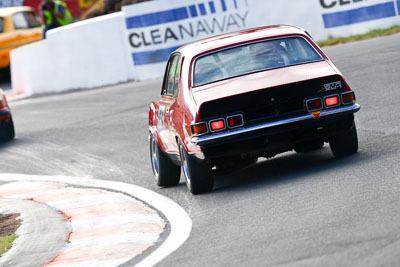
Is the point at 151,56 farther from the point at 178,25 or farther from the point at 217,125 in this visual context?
the point at 217,125

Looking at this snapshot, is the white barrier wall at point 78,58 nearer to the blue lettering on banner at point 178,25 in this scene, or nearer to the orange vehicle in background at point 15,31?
the blue lettering on banner at point 178,25

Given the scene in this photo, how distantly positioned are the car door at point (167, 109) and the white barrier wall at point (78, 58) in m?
12.5

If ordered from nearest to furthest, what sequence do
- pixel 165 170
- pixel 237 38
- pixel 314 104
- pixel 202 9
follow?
1. pixel 314 104
2. pixel 237 38
3. pixel 165 170
4. pixel 202 9

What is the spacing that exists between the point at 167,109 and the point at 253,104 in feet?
4.90

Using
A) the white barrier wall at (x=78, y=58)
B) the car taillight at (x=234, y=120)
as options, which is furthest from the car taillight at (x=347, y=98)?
the white barrier wall at (x=78, y=58)

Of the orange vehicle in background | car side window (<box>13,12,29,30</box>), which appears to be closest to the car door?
the orange vehicle in background

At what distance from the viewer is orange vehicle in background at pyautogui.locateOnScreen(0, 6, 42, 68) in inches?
1117

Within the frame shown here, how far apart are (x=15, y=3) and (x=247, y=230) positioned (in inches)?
A: 1194

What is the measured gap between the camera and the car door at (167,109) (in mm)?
9859

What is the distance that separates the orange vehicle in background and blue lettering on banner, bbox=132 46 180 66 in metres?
6.98

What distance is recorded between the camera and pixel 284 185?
876 cm

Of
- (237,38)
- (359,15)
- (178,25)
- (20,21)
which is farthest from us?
(20,21)

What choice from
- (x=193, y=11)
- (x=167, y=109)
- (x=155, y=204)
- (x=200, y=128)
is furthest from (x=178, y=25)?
(x=200, y=128)

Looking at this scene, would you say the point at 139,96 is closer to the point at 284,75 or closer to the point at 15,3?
the point at 284,75
